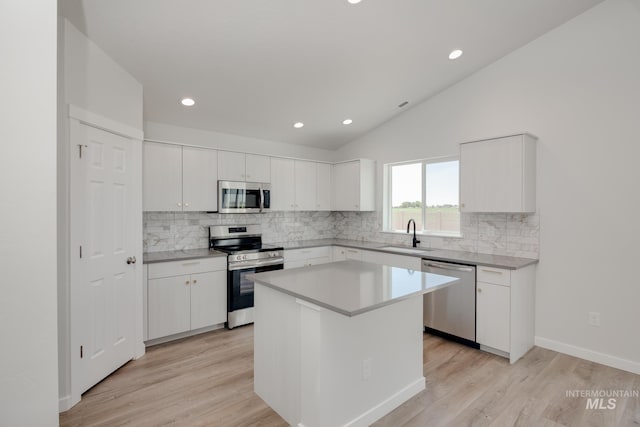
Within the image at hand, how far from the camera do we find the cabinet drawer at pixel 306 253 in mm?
4541

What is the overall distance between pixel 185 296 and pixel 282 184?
6.86ft

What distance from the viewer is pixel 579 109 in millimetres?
3133

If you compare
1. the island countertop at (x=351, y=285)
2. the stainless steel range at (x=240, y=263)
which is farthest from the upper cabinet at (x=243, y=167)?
the island countertop at (x=351, y=285)

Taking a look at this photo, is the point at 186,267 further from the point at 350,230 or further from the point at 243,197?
the point at 350,230

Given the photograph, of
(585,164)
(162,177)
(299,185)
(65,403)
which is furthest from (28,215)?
(585,164)

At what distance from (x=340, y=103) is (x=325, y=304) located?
307 cm

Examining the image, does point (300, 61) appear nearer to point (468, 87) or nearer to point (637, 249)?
point (468, 87)

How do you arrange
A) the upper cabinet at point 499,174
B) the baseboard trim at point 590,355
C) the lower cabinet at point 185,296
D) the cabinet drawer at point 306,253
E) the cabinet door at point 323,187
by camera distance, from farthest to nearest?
the cabinet door at point 323,187, the cabinet drawer at point 306,253, the lower cabinet at point 185,296, the upper cabinet at point 499,174, the baseboard trim at point 590,355

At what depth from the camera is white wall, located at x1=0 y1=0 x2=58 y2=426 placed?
1195 millimetres

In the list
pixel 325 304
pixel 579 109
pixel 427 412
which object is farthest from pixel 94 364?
pixel 579 109

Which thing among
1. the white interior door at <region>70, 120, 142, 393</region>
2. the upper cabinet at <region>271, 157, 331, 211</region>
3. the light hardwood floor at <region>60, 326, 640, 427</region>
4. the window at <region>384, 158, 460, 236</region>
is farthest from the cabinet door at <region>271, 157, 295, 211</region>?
the light hardwood floor at <region>60, 326, 640, 427</region>

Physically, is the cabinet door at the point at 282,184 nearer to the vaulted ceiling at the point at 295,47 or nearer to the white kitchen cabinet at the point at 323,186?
the white kitchen cabinet at the point at 323,186

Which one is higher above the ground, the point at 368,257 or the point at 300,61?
the point at 300,61

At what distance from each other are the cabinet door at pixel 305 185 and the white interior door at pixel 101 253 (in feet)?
8.02
